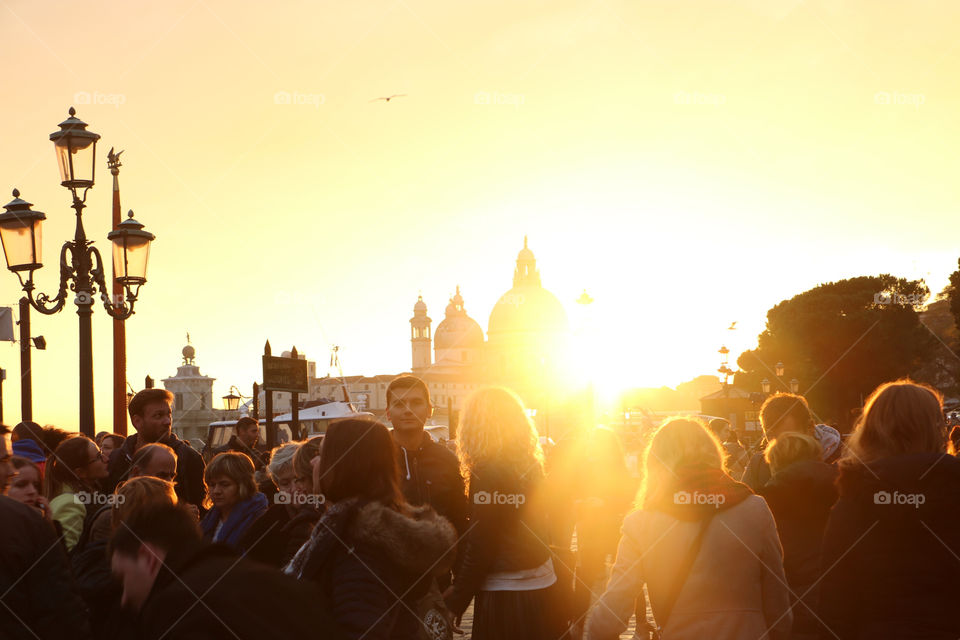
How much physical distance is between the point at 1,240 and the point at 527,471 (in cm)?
709

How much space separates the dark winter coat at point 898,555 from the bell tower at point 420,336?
535ft

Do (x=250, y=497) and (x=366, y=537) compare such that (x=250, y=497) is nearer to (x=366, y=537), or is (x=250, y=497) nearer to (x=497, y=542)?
(x=497, y=542)

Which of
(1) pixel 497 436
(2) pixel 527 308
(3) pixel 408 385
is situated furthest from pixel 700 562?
(2) pixel 527 308

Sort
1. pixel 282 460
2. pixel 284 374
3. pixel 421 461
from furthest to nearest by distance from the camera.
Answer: pixel 284 374, pixel 282 460, pixel 421 461

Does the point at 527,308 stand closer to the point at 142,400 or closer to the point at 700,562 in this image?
the point at 142,400

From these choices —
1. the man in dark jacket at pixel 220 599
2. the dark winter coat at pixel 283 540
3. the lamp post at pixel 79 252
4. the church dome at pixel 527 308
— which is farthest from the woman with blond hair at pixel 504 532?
the church dome at pixel 527 308

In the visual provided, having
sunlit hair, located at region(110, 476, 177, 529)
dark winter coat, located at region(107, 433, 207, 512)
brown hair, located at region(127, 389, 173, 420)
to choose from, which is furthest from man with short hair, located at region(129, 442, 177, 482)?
sunlit hair, located at region(110, 476, 177, 529)

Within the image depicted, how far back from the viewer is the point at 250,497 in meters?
5.42

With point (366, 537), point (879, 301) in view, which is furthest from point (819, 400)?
point (366, 537)

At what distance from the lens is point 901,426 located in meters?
3.94

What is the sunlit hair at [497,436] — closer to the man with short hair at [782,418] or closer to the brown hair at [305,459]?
the brown hair at [305,459]

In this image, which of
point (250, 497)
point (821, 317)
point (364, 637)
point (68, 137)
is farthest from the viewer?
point (821, 317)

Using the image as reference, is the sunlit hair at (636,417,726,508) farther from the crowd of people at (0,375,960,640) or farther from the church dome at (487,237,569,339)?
the church dome at (487,237,569,339)

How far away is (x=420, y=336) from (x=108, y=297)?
159 metres
